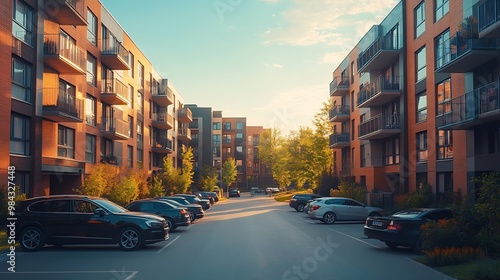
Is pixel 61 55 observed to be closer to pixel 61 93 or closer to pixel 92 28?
pixel 61 93

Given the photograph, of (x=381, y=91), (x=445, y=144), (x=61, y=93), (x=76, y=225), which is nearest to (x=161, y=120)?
(x=381, y=91)

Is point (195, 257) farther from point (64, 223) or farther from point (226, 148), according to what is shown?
point (226, 148)

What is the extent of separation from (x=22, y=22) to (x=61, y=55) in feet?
8.37

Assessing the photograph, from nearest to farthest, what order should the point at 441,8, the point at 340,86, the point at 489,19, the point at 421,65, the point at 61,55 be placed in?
1. the point at 489,19
2. the point at 61,55
3. the point at 441,8
4. the point at 421,65
5. the point at 340,86

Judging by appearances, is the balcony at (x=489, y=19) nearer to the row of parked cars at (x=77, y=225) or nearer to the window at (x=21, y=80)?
the row of parked cars at (x=77, y=225)

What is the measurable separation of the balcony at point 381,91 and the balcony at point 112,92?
18.2m

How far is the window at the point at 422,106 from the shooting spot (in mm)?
30150

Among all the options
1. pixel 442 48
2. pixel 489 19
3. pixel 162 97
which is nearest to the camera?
pixel 489 19

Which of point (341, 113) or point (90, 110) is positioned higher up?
point (341, 113)

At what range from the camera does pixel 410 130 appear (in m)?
32.2

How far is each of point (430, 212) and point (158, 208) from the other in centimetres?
1163

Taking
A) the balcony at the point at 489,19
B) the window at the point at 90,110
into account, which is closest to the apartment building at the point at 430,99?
the balcony at the point at 489,19

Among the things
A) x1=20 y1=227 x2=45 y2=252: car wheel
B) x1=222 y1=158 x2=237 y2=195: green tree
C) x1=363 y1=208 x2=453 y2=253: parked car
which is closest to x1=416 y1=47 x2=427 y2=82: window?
x1=363 y1=208 x2=453 y2=253: parked car

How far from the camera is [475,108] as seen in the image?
21359mm
